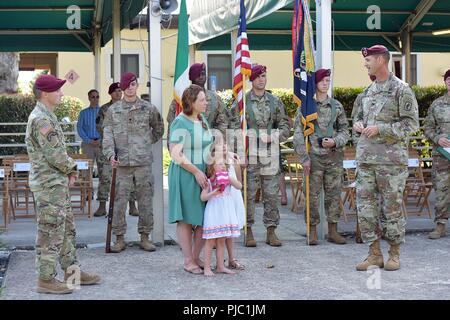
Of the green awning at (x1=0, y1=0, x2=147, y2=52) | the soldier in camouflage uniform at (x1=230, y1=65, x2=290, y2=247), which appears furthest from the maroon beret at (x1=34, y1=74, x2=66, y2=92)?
the green awning at (x1=0, y1=0, x2=147, y2=52)

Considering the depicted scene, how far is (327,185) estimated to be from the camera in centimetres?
920

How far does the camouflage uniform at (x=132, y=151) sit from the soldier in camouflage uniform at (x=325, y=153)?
1.72m

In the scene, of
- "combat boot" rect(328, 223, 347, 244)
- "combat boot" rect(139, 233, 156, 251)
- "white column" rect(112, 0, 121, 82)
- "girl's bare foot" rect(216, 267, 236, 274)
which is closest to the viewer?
"girl's bare foot" rect(216, 267, 236, 274)

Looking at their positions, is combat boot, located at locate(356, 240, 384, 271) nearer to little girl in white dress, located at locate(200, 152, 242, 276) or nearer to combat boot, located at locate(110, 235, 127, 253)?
little girl in white dress, located at locate(200, 152, 242, 276)

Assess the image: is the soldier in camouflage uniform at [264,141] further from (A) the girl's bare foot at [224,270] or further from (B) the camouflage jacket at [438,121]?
(B) the camouflage jacket at [438,121]

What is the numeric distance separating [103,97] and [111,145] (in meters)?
15.5

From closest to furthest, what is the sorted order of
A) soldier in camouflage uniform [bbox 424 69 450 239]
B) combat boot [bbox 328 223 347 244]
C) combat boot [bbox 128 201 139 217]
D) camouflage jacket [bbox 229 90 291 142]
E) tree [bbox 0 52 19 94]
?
camouflage jacket [bbox 229 90 291 142] → combat boot [bbox 328 223 347 244] → soldier in camouflage uniform [bbox 424 69 450 239] → combat boot [bbox 128 201 139 217] → tree [bbox 0 52 19 94]

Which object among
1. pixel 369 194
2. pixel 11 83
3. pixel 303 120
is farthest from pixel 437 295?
pixel 11 83

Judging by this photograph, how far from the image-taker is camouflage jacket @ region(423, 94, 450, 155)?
32.1 feet

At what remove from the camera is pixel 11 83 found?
21.0 m

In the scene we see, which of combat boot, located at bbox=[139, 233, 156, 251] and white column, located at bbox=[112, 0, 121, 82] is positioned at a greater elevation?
white column, located at bbox=[112, 0, 121, 82]

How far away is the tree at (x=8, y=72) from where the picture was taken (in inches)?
821

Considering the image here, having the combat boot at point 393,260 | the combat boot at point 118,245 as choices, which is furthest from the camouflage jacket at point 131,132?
the combat boot at point 393,260

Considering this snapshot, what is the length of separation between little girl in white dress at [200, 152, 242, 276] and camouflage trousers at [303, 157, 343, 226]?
71.7 inches
